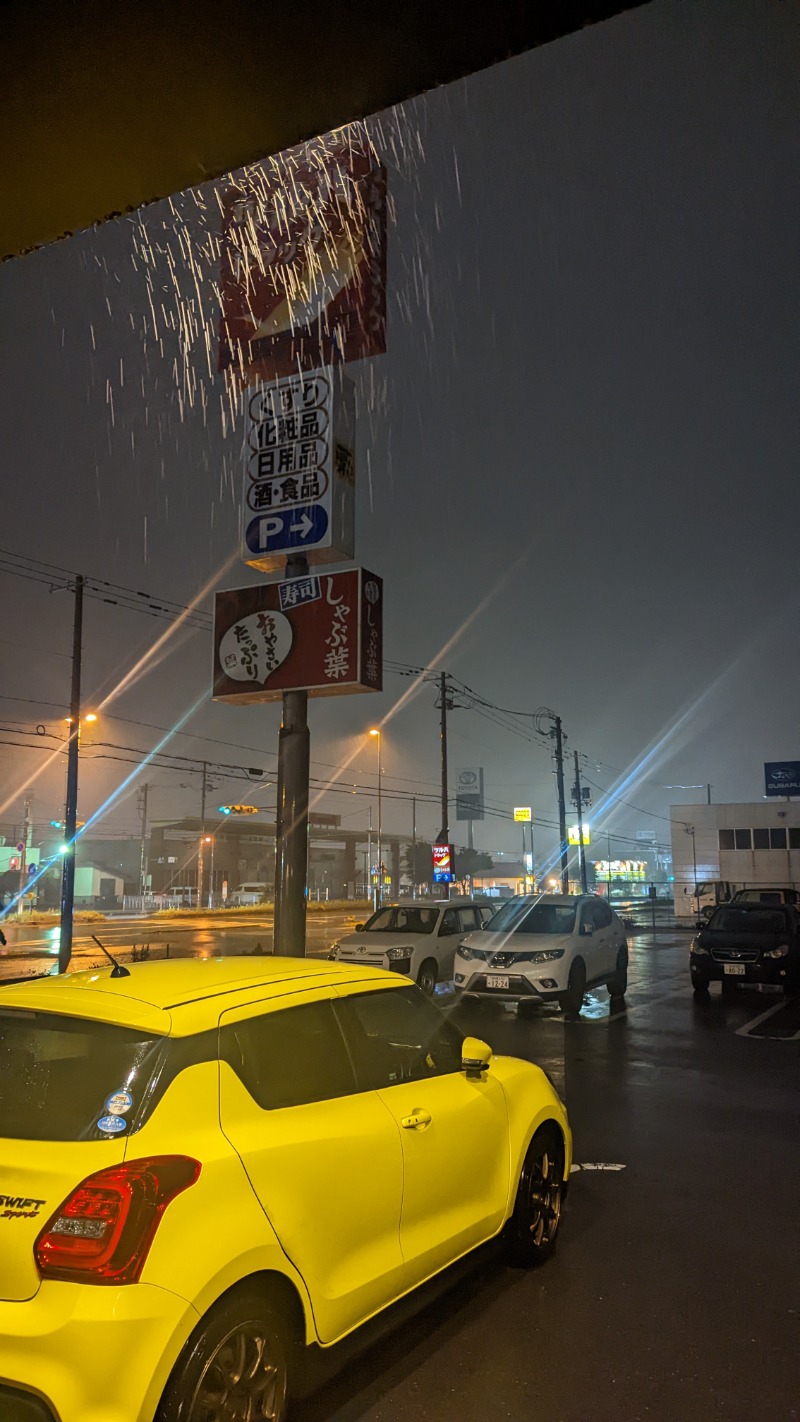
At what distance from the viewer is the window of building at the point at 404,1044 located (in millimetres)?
4020

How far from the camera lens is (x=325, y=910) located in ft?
196

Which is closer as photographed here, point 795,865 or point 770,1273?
point 770,1273

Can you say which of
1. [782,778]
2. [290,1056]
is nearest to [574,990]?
[290,1056]

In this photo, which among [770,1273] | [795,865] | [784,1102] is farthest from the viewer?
[795,865]

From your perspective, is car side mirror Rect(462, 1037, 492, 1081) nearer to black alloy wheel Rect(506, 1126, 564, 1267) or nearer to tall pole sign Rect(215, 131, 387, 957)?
black alloy wheel Rect(506, 1126, 564, 1267)

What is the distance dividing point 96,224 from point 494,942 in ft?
41.0

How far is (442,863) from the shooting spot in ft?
130

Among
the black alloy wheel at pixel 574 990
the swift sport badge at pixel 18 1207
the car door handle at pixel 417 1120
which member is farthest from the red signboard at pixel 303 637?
the swift sport badge at pixel 18 1207

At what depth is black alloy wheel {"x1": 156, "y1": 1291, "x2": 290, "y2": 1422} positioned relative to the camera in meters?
2.76

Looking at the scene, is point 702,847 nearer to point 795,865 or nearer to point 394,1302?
point 795,865

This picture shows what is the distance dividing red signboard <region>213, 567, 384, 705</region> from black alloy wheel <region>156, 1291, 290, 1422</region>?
11.1 m

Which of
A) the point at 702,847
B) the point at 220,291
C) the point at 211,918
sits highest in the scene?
the point at 220,291

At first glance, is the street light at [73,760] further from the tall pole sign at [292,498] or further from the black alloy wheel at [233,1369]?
Answer: the black alloy wheel at [233,1369]

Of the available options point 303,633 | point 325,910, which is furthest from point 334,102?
point 325,910
